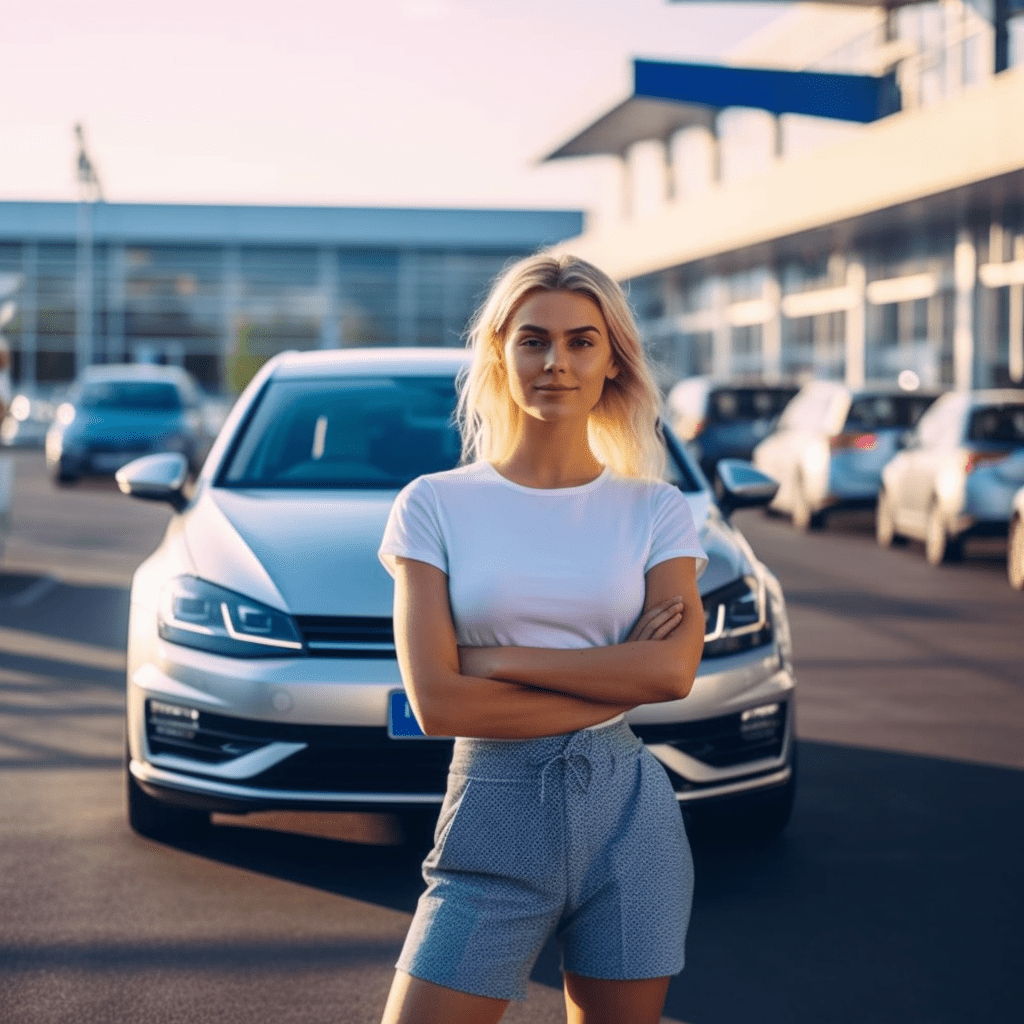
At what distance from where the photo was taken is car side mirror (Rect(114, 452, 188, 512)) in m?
6.65

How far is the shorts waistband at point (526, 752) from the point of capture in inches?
107

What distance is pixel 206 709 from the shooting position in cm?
550

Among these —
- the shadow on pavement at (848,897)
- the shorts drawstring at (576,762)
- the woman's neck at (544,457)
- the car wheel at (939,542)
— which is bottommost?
the shadow on pavement at (848,897)

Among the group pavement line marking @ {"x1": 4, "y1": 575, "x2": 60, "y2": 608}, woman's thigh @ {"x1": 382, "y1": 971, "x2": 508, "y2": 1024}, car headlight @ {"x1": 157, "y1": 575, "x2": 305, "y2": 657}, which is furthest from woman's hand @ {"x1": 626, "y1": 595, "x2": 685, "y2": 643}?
pavement line marking @ {"x1": 4, "y1": 575, "x2": 60, "y2": 608}

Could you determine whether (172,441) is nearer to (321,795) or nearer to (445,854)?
(321,795)

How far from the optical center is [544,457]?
9.43ft

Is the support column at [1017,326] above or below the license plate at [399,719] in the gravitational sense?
above

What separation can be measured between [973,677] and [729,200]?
82.9 feet

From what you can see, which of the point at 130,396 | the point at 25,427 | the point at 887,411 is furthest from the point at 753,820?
the point at 25,427

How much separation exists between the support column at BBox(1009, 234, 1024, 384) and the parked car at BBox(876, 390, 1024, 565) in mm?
10893

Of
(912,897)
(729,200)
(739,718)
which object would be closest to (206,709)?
(739,718)

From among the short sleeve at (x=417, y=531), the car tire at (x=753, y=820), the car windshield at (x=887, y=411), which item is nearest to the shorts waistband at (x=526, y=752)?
the short sleeve at (x=417, y=531)

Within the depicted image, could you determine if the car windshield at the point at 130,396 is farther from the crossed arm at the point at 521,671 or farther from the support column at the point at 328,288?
the support column at the point at 328,288

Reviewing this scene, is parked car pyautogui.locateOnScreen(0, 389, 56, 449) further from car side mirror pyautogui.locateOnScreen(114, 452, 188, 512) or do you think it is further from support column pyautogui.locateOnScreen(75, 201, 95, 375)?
car side mirror pyautogui.locateOnScreen(114, 452, 188, 512)
